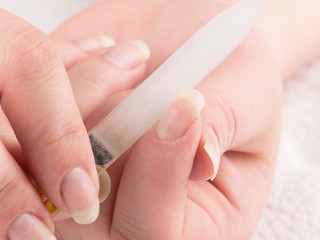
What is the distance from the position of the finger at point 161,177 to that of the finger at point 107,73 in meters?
0.16

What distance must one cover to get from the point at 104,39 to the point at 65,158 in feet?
1.28

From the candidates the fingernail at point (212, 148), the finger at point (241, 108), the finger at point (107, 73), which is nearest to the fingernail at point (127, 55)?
the finger at point (107, 73)

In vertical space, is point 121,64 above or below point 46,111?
below

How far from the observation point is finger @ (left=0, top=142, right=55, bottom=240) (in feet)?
1.30

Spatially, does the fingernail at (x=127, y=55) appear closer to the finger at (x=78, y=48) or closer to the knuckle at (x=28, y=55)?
the finger at (x=78, y=48)

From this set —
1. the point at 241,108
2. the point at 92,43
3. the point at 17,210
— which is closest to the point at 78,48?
the point at 92,43

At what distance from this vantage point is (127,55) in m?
0.68

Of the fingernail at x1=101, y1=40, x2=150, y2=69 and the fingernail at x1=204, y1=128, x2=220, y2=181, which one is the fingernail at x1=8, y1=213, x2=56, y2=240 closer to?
the fingernail at x1=204, y1=128, x2=220, y2=181

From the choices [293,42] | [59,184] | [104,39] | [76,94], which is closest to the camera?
[59,184]

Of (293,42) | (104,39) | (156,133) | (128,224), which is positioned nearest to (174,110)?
(156,133)

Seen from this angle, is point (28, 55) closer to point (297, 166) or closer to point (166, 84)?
point (166, 84)

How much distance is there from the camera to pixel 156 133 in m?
0.46

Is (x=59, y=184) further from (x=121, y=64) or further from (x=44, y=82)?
(x=121, y=64)

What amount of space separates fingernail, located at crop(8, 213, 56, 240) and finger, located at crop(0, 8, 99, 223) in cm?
3
